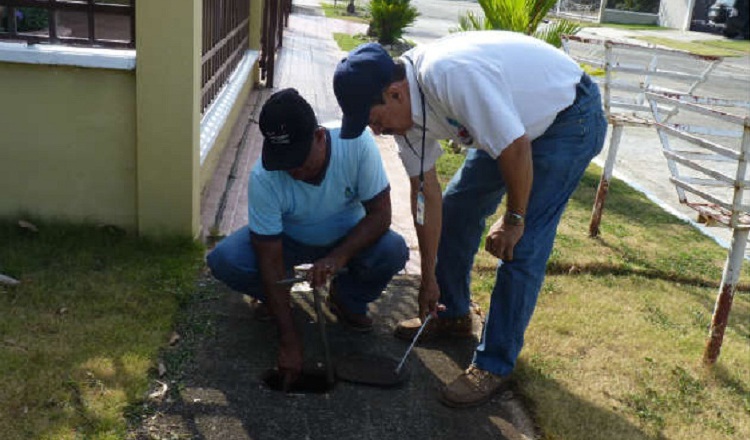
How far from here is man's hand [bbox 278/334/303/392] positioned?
3.23 meters

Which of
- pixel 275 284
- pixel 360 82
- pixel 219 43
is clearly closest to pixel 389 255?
pixel 275 284

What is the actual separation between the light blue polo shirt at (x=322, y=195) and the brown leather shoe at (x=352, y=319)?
1.43ft

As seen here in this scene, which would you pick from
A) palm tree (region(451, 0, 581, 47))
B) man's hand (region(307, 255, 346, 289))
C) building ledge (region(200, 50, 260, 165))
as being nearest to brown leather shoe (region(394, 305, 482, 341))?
man's hand (region(307, 255, 346, 289))

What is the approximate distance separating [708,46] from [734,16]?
13.2 feet

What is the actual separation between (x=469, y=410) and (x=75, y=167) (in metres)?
2.50

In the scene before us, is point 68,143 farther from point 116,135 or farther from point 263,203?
point 263,203

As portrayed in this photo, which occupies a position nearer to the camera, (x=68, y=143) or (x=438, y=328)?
(x=438, y=328)

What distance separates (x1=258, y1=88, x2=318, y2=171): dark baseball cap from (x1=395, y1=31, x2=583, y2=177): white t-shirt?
0.37 metres

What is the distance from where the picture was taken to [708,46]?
27141mm

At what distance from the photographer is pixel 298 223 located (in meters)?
3.48

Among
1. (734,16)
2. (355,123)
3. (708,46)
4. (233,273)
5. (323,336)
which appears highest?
(355,123)

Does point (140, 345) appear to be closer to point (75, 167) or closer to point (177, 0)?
point (75, 167)

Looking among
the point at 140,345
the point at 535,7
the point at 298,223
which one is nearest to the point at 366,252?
the point at 298,223

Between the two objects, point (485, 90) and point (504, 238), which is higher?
point (485, 90)
